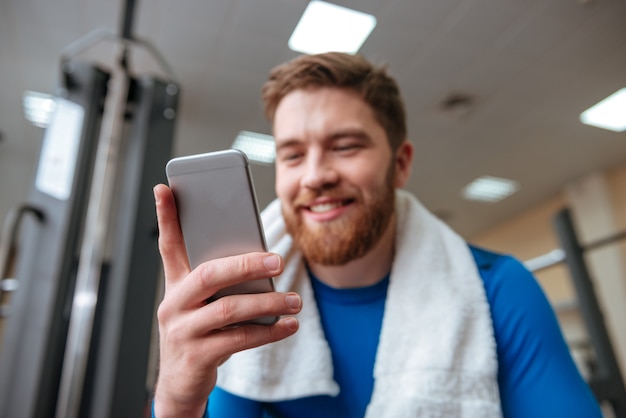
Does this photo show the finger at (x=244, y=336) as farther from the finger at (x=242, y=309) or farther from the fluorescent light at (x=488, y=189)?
the fluorescent light at (x=488, y=189)

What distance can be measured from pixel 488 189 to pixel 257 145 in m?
0.36

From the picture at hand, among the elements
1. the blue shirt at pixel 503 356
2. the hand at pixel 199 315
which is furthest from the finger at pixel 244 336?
the blue shirt at pixel 503 356

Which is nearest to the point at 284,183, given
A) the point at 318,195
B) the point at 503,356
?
the point at 318,195

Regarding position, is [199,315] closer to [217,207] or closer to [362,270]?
[217,207]

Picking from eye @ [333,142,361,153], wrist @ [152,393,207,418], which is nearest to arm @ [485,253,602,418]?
eye @ [333,142,361,153]

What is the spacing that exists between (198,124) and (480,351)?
0.43m

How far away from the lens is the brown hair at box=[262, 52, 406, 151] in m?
0.45

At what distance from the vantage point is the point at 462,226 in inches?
25.2

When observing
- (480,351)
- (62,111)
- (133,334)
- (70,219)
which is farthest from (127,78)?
(480,351)

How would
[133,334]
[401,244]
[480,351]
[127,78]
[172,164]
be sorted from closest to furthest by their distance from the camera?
[172,164], [480,351], [401,244], [133,334], [127,78]

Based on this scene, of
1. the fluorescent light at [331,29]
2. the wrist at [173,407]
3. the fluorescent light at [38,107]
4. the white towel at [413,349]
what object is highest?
the fluorescent light at [38,107]

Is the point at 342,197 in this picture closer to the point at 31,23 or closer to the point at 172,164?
the point at 172,164

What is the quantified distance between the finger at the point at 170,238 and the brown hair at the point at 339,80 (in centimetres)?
23

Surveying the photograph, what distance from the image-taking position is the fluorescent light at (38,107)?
685mm
